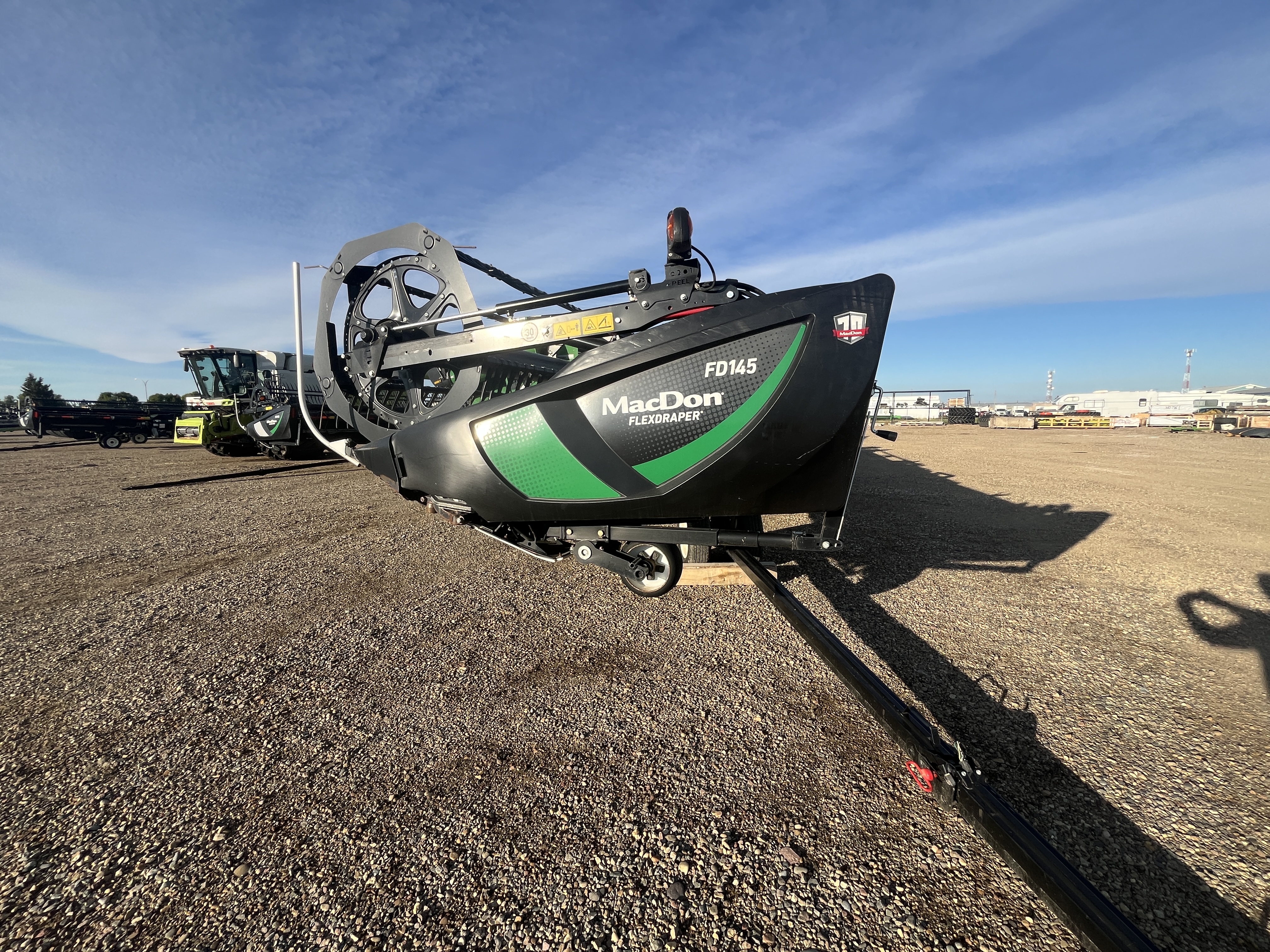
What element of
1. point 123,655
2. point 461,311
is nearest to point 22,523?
point 123,655

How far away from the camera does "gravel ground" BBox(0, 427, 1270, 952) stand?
1.48m

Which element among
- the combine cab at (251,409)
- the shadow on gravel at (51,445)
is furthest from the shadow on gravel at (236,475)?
the shadow on gravel at (51,445)

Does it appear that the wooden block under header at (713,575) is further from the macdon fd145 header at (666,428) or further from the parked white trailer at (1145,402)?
the parked white trailer at (1145,402)

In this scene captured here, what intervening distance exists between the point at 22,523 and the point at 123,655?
537cm

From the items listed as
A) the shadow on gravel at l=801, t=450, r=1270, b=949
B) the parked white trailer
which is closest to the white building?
the parked white trailer

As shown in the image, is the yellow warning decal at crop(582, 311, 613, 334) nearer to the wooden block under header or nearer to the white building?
the wooden block under header

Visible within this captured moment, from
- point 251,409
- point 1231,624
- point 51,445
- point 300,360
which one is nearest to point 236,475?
point 251,409

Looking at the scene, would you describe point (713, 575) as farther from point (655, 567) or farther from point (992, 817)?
point (992, 817)

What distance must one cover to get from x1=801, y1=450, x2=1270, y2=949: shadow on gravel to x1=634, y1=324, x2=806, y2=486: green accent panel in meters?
1.59

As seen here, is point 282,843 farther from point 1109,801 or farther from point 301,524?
point 301,524

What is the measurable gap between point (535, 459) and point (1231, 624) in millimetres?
4794

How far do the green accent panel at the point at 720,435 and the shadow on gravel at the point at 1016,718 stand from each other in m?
1.59

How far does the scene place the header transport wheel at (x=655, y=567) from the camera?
3357 mm

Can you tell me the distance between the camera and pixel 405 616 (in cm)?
346
